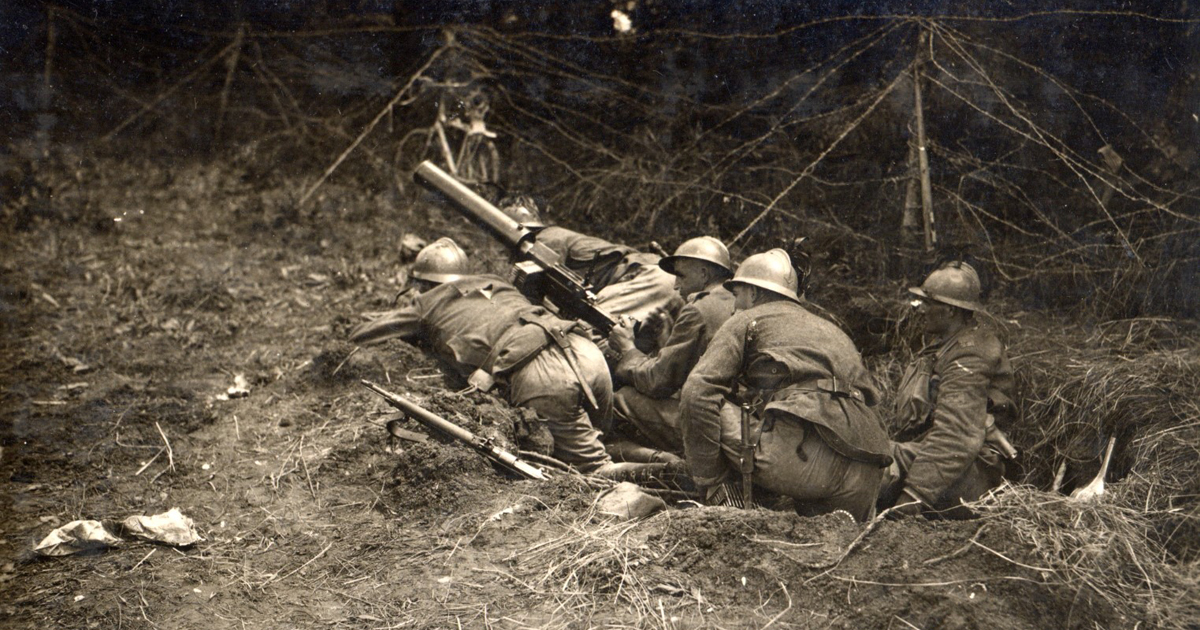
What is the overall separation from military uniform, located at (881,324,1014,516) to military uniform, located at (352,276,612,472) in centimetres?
184

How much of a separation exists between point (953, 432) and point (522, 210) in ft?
13.0

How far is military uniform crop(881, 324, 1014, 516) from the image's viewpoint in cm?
490

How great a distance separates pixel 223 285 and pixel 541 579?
5952mm

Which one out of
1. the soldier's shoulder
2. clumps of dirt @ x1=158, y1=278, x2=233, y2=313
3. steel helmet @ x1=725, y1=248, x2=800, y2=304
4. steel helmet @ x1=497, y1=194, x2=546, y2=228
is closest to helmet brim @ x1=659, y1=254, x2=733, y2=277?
steel helmet @ x1=725, y1=248, x2=800, y2=304

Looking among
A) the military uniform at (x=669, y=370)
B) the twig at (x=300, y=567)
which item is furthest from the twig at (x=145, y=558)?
the military uniform at (x=669, y=370)

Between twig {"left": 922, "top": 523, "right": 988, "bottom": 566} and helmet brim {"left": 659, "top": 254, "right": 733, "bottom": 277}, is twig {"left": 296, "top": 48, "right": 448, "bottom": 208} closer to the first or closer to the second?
helmet brim {"left": 659, "top": 254, "right": 733, "bottom": 277}

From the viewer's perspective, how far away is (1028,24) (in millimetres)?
5938

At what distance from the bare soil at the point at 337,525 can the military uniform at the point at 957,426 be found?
74 centimetres

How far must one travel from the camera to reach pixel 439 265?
21.3 ft

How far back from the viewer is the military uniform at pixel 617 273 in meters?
6.59

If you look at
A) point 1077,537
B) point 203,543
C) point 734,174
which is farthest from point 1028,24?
point 203,543

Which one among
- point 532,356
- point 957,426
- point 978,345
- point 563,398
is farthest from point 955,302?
point 532,356

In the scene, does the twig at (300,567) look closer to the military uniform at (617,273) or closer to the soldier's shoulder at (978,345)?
the military uniform at (617,273)

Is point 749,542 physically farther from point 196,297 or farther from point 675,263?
point 196,297
